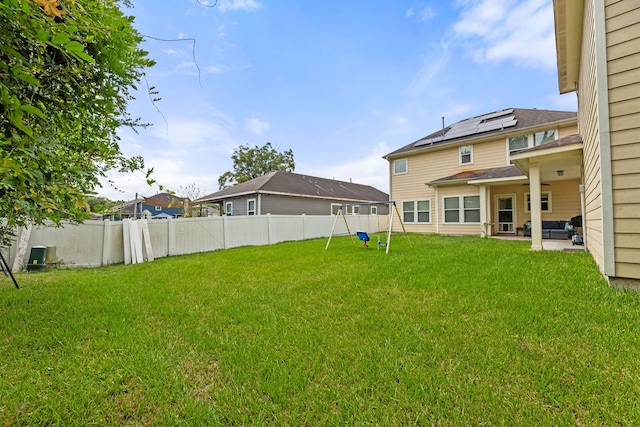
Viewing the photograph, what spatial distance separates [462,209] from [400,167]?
13.2ft

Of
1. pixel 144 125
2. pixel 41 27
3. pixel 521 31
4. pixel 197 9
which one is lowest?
pixel 41 27

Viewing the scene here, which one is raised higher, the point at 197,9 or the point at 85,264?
the point at 197,9

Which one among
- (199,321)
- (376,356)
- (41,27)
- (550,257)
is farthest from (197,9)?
(550,257)

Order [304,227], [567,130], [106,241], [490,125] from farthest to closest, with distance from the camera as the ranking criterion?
[304,227] → [490,125] → [567,130] → [106,241]

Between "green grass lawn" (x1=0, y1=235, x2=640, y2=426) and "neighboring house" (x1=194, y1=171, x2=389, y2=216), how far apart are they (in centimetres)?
1149

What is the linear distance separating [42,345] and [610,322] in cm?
543

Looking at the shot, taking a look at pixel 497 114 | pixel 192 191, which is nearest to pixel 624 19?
pixel 497 114

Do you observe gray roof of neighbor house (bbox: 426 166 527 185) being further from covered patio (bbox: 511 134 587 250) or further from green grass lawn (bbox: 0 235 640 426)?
green grass lawn (bbox: 0 235 640 426)

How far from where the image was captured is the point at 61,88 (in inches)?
71.0

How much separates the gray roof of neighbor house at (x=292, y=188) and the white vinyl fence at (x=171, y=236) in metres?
3.94

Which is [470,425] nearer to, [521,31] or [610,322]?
[610,322]

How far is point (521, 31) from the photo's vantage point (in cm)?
763

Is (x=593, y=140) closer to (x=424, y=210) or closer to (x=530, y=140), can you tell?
(x=530, y=140)

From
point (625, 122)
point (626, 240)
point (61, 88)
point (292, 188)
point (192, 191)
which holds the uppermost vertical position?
point (192, 191)
